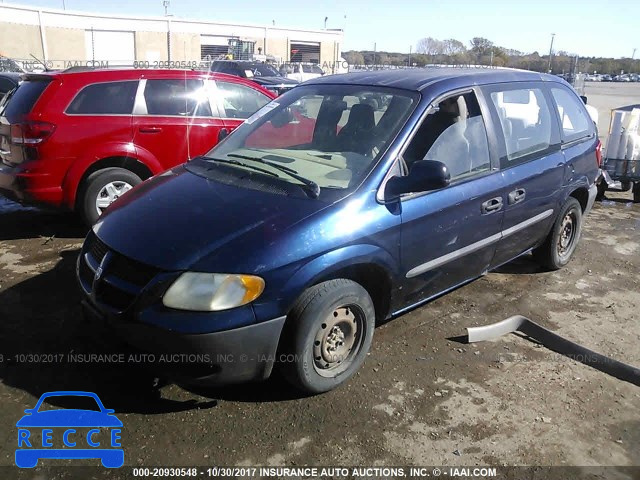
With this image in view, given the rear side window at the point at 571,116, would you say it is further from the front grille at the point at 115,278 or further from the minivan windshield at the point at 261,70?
the minivan windshield at the point at 261,70

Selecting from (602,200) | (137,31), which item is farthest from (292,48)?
(602,200)

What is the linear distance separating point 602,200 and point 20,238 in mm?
7990

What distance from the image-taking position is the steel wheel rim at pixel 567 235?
209 inches

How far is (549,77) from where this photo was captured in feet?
16.8

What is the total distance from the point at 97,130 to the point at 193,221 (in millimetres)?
3346

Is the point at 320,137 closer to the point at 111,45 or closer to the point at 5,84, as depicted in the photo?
the point at 5,84

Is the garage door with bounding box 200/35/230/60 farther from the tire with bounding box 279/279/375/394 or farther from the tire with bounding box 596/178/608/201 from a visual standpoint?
the tire with bounding box 279/279/375/394

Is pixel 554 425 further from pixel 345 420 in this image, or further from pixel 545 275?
pixel 545 275

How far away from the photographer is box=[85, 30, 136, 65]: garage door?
46.2 m

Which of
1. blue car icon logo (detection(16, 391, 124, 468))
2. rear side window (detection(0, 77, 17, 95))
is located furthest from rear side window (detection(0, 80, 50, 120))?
rear side window (detection(0, 77, 17, 95))

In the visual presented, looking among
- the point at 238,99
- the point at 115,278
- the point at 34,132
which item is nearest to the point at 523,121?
the point at 115,278

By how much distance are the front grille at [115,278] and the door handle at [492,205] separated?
236 centimetres

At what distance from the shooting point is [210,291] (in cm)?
276

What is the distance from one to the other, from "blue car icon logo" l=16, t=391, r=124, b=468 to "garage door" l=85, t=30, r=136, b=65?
159ft
